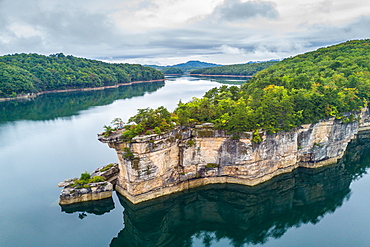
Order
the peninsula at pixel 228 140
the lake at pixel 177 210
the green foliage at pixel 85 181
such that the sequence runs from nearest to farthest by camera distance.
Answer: the lake at pixel 177 210
the peninsula at pixel 228 140
the green foliage at pixel 85 181

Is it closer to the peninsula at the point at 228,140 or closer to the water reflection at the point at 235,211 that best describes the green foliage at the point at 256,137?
the peninsula at the point at 228,140

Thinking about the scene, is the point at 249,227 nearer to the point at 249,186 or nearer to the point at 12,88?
the point at 249,186

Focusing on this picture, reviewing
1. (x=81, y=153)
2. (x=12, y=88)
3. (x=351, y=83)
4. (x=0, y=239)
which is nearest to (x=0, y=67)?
(x=12, y=88)

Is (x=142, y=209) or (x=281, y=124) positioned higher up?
(x=281, y=124)

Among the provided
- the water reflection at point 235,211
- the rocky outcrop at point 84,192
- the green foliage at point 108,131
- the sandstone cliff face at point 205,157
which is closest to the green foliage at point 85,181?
the rocky outcrop at point 84,192

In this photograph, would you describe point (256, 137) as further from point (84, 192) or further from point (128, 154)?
point (84, 192)

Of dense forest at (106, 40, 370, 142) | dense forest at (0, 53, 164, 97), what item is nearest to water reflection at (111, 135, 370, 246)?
dense forest at (106, 40, 370, 142)

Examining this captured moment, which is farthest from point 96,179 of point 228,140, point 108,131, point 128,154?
point 228,140
